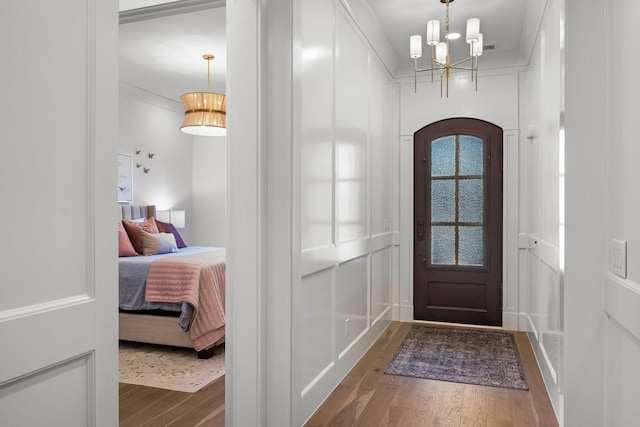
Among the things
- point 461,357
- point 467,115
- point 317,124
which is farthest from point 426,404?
point 467,115

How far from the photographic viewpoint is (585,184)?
1.85m

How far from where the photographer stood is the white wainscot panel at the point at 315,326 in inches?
98.1

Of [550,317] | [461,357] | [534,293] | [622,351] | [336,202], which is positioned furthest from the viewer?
[534,293]

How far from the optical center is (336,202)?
308 centimetres

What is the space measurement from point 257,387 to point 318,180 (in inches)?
46.1

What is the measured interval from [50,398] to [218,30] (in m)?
3.61

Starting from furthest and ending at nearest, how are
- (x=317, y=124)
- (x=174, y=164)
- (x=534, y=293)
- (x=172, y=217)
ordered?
(x=174, y=164) < (x=172, y=217) < (x=534, y=293) < (x=317, y=124)

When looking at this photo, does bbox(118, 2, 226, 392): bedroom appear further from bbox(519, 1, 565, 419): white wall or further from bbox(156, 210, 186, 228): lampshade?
bbox(519, 1, 565, 419): white wall

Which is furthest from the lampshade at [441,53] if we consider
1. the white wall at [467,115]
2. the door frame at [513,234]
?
the door frame at [513,234]

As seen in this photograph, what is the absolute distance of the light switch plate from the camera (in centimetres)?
159

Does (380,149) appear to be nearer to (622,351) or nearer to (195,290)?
(195,290)

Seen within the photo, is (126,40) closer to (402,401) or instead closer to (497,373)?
(402,401)

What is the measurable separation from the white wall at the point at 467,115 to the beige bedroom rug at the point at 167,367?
2.13 m

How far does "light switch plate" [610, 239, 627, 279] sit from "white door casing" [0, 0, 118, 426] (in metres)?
1.60
